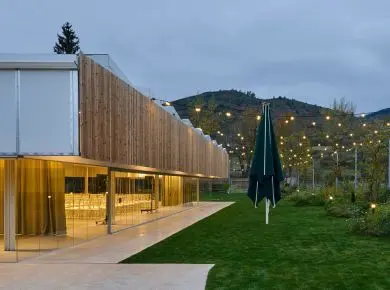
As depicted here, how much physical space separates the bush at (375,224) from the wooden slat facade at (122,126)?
6709 millimetres

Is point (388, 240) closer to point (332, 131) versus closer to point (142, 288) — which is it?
point (142, 288)

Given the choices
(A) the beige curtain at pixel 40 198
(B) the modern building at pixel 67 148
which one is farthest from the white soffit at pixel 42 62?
(A) the beige curtain at pixel 40 198

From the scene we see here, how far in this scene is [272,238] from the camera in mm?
15789

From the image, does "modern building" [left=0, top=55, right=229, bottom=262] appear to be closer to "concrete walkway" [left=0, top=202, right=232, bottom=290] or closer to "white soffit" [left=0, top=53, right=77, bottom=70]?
"white soffit" [left=0, top=53, right=77, bottom=70]

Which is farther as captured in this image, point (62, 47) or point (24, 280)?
point (62, 47)

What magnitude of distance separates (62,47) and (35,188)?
40.4m

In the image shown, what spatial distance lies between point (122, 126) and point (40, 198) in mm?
2922

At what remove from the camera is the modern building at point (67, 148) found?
12.2 meters

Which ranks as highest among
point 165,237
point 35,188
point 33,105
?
point 33,105

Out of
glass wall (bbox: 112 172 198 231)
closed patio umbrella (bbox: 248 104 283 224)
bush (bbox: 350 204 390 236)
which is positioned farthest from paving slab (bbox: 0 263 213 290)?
glass wall (bbox: 112 172 198 231)

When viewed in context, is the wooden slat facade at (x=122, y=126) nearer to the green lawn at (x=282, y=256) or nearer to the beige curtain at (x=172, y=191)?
the green lawn at (x=282, y=256)

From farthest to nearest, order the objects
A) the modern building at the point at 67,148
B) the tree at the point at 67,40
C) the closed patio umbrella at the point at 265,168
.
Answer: the tree at the point at 67,40
the closed patio umbrella at the point at 265,168
the modern building at the point at 67,148

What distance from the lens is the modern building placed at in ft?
40.1

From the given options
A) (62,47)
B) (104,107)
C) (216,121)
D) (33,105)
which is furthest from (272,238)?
(216,121)
